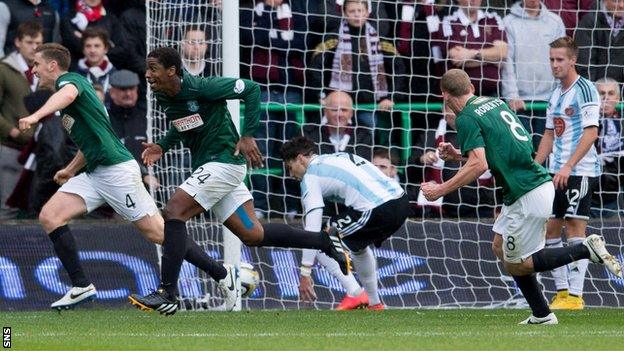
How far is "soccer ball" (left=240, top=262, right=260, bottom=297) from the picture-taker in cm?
1300

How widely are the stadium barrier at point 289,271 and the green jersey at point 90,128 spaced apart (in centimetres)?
211

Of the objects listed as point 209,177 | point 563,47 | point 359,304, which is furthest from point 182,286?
point 563,47

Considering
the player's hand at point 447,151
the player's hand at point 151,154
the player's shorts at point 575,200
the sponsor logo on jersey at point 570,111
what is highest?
the sponsor logo on jersey at point 570,111

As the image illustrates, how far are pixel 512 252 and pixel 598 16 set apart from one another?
577 centimetres

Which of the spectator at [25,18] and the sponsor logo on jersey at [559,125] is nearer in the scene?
the sponsor logo on jersey at [559,125]

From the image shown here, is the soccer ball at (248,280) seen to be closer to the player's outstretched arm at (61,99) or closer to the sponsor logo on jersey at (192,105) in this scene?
the sponsor logo on jersey at (192,105)

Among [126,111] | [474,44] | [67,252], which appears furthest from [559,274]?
[126,111]

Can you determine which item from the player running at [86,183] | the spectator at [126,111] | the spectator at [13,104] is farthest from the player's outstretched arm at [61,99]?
the spectator at [126,111]

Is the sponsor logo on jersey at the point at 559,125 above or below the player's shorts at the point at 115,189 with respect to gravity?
above

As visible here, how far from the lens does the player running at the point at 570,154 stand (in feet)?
42.4

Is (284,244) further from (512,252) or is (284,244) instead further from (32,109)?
(32,109)

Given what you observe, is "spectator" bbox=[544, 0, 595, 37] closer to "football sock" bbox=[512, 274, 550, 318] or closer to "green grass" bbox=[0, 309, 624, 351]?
"green grass" bbox=[0, 309, 624, 351]

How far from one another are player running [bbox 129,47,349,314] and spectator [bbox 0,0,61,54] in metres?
4.51

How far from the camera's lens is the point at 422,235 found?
14672 millimetres
